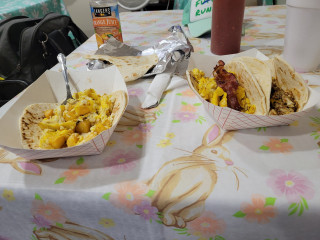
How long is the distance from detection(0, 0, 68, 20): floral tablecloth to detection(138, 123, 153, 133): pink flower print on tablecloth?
6.66ft

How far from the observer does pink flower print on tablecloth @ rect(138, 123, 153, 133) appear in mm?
651

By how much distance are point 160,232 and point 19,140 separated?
1.26ft

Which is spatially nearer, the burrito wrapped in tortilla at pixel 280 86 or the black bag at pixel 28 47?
the burrito wrapped in tortilla at pixel 280 86

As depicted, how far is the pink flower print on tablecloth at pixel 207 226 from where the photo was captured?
1.50 feet

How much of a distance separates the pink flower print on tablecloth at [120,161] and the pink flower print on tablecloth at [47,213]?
0.13 metres

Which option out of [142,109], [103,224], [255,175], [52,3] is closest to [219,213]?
[255,175]

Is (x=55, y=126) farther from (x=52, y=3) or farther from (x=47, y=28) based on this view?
(x=52, y=3)

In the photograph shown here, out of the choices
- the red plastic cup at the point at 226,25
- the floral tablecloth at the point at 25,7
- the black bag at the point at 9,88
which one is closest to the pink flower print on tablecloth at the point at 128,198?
the red plastic cup at the point at 226,25

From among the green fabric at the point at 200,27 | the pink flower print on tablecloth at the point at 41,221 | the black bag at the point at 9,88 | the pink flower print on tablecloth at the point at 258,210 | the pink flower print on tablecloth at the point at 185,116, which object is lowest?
the black bag at the point at 9,88

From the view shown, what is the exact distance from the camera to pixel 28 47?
4.79ft

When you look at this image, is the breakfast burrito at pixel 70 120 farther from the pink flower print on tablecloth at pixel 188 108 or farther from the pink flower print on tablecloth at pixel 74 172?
the pink flower print on tablecloth at pixel 188 108

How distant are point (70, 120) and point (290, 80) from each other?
1.84ft

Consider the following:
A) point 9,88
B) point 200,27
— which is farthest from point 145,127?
point 9,88

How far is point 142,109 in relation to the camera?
0.75 meters
